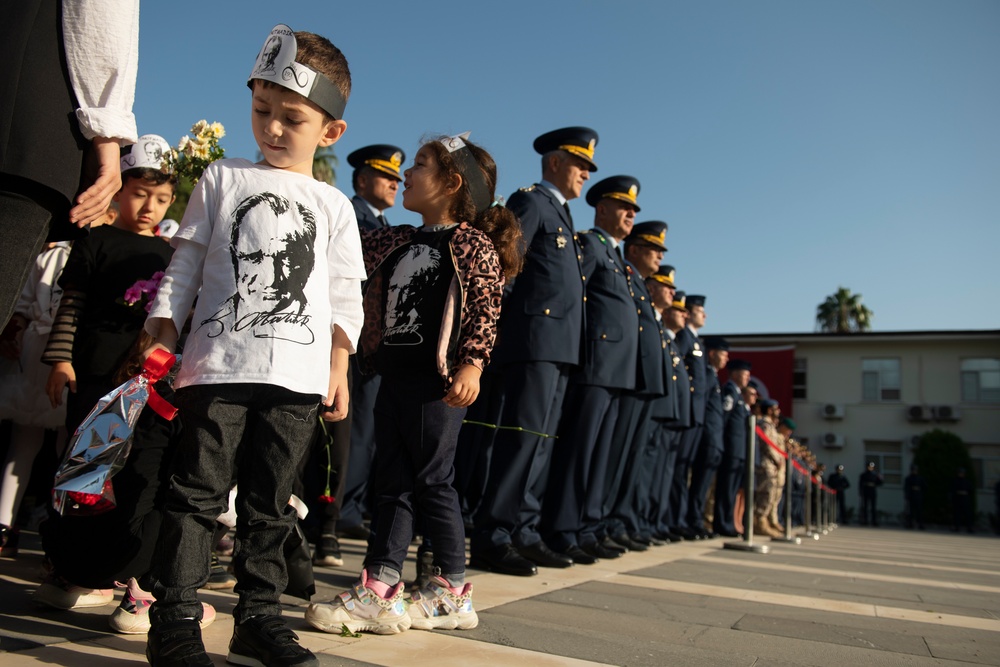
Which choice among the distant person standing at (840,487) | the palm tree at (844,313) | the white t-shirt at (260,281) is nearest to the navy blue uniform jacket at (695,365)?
the white t-shirt at (260,281)

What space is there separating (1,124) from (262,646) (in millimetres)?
1320

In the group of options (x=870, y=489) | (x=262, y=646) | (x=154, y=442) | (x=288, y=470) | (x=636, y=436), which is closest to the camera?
(x=262, y=646)

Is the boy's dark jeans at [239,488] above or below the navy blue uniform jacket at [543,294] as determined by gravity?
below

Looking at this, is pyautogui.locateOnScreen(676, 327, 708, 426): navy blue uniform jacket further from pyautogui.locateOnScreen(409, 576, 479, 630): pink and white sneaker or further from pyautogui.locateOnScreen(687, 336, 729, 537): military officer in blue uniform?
pyautogui.locateOnScreen(409, 576, 479, 630): pink and white sneaker

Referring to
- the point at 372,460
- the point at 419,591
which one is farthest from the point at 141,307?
the point at 372,460

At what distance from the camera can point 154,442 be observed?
9.06ft

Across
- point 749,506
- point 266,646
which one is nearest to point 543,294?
point 266,646

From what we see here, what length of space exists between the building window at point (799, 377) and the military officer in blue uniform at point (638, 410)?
31.5 m

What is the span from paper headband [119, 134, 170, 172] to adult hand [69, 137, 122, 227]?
4.62 ft

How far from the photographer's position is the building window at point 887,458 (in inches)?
1384

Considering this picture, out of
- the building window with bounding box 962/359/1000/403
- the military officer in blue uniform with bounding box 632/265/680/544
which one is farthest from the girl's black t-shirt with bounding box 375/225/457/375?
the building window with bounding box 962/359/1000/403

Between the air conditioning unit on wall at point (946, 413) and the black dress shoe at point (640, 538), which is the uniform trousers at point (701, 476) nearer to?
the black dress shoe at point (640, 538)

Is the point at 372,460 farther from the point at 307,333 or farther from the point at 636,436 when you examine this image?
the point at 307,333

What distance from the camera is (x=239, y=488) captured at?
7.42 ft
